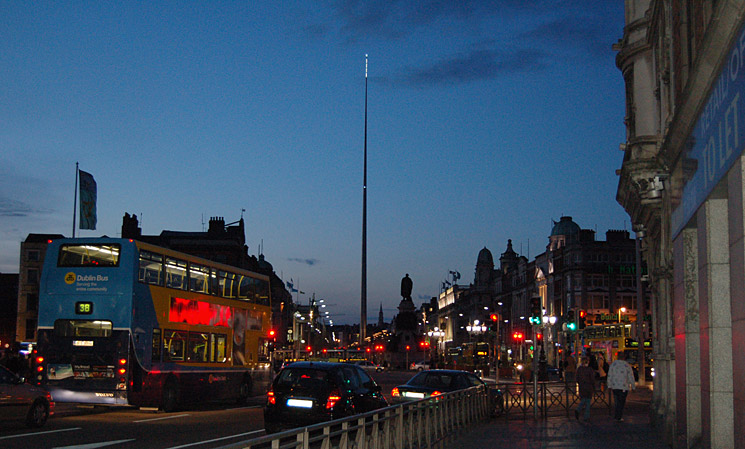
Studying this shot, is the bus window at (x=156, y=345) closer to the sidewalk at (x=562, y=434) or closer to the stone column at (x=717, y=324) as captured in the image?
the sidewalk at (x=562, y=434)

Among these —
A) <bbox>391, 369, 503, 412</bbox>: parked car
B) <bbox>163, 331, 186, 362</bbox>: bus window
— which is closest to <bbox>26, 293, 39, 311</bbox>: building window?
<bbox>163, 331, 186, 362</bbox>: bus window

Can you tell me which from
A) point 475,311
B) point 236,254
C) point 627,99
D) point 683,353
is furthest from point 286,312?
point 683,353

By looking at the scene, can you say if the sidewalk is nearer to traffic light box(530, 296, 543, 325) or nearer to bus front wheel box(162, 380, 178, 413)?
traffic light box(530, 296, 543, 325)

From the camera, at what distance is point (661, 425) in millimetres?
21141

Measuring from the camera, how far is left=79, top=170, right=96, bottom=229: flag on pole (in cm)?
4384

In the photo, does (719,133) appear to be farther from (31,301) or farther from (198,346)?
(31,301)

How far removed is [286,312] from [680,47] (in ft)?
476

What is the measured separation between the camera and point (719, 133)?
36.7 ft

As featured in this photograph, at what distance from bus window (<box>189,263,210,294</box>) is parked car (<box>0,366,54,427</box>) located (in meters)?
6.53

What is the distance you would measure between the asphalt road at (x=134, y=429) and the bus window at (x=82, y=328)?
7.05 feet

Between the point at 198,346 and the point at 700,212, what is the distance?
56.2 ft

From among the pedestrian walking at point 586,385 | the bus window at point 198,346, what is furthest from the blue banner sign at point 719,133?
the bus window at point 198,346

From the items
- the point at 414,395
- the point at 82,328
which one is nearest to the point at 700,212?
the point at 414,395

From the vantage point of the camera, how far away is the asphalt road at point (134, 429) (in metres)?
16.7
